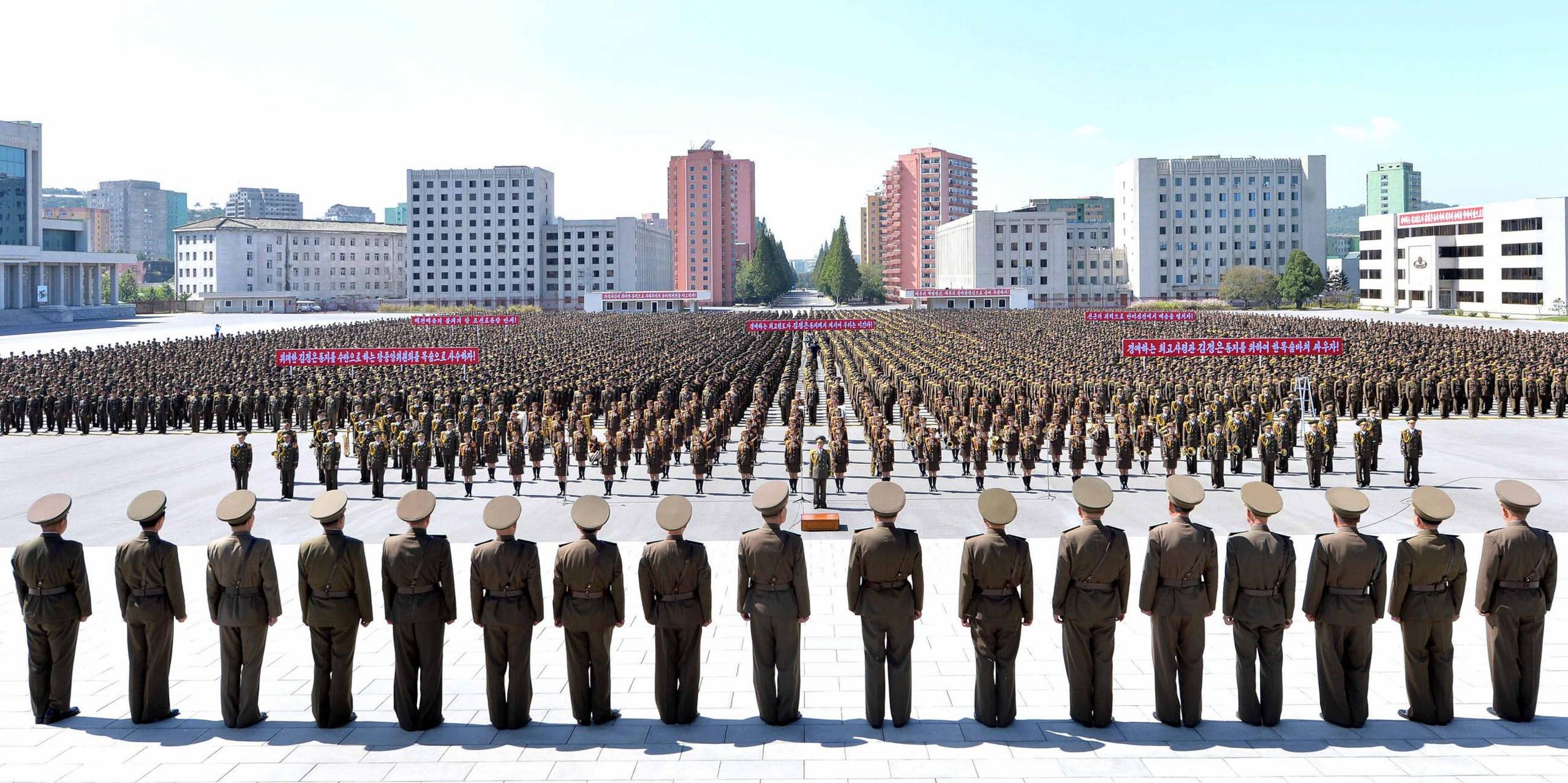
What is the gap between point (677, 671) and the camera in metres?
6.78

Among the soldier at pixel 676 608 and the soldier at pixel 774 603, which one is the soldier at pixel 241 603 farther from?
the soldier at pixel 774 603

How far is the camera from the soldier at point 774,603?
21.7 ft

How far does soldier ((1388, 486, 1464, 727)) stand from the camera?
6.44 m

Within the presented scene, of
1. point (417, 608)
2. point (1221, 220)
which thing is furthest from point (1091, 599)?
point (1221, 220)

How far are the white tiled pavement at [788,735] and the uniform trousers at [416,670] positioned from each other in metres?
0.13

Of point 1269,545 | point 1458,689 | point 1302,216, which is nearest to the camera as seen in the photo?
point 1269,545

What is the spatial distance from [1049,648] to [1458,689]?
2.62 metres

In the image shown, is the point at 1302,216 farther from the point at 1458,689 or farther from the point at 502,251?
the point at 1458,689

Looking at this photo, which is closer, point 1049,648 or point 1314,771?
point 1314,771

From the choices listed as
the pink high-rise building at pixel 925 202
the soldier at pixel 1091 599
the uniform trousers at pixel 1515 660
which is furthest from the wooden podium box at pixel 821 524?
the pink high-rise building at pixel 925 202

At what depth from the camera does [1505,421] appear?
2531cm

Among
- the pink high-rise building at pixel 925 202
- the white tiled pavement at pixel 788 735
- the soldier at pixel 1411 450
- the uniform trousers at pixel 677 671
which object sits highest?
the pink high-rise building at pixel 925 202

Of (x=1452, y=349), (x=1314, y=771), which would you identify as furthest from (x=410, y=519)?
(x=1452, y=349)

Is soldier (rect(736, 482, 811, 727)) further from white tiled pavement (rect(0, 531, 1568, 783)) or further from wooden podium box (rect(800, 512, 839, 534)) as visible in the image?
wooden podium box (rect(800, 512, 839, 534))
